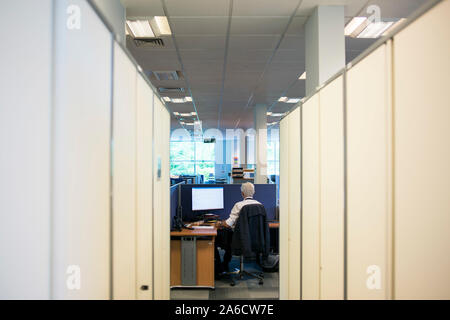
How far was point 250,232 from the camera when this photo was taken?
3.25 metres

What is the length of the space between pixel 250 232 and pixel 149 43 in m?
2.61

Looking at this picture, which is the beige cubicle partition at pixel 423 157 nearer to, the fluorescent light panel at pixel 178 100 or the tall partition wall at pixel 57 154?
the tall partition wall at pixel 57 154

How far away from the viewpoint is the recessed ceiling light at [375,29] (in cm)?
272

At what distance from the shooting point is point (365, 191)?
39.2 inches

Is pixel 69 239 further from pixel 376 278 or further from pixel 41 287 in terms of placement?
pixel 376 278

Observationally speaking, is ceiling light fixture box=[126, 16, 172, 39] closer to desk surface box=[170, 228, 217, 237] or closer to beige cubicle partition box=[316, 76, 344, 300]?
beige cubicle partition box=[316, 76, 344, 300]

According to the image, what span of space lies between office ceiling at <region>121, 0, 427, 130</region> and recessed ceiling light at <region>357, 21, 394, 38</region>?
126 millimetres

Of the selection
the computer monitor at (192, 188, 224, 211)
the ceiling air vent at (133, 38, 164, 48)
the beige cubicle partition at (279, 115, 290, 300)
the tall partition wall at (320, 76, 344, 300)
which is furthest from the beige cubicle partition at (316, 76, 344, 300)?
the computer monitor at (192, 188, 224, 211)

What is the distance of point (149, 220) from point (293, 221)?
1.15 metres

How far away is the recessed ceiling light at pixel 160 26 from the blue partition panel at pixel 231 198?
6.77 feet

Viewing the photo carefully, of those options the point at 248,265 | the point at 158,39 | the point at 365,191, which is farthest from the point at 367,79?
the point at 248,265

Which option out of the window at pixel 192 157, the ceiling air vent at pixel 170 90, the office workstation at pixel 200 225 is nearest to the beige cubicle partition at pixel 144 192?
the office workstation at pixel 200 225

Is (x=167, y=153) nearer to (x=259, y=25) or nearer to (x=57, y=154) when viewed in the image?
(x=57, y=154)

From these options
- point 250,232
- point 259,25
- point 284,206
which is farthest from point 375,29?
point 250,232
